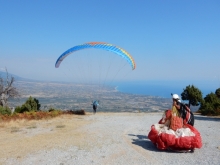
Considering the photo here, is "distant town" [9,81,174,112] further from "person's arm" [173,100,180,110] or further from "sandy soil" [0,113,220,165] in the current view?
"person's arm" [173,100,180,110]

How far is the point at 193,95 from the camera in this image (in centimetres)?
2712

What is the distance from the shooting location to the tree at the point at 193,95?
27111mm

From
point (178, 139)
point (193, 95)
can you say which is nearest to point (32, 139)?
point (178, 139)

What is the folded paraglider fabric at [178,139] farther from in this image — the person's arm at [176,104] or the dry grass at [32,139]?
the dry grass at [32,139]

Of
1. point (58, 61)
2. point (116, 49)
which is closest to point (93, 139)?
point (116, 49)

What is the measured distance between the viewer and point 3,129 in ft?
42.8

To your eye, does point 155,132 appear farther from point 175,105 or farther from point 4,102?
point 4,102

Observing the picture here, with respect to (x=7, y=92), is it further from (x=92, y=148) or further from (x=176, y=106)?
(x=176, y=106)

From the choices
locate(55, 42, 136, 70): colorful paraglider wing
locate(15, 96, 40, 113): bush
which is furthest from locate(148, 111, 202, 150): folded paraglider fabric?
locate(15, 96, 40, 113): bush

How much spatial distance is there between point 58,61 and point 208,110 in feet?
50.9

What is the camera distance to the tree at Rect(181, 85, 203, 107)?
88.9 ft

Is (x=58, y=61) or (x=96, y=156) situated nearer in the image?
(x=96, y=156)

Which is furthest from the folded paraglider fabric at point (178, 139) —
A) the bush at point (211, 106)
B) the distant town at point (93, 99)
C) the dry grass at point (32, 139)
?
the bush at point (211, 106)

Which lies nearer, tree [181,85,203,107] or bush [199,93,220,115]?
bush [199,93,220,115]
